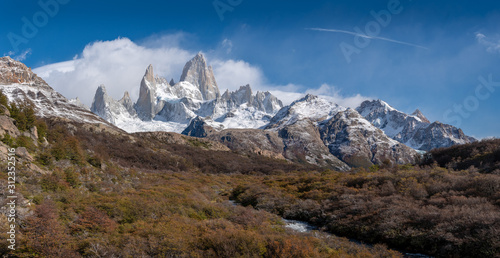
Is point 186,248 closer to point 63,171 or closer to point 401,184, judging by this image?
point 63,171

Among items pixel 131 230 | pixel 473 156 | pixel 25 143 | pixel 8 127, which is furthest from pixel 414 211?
pixel 8 127

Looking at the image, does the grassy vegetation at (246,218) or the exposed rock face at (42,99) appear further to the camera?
the exposed rock face at (42,99)

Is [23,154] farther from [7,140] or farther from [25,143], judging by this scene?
[25,143]

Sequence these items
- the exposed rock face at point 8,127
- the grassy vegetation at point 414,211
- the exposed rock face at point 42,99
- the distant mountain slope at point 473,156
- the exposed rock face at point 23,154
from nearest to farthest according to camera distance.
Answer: the grassy vegetation at point 414,211 → the exposed rock face at point 23,154 → the exposed rock face at point 8,127 → the distant mountain slope at point 473,156 → the exposed rock face at point 42,99

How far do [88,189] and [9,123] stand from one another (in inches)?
376

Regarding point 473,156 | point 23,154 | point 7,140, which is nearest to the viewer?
point 23,154

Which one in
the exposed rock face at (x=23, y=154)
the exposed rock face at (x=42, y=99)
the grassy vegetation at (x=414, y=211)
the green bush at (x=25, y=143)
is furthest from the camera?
the exposed rock face at (x=42, y=99)

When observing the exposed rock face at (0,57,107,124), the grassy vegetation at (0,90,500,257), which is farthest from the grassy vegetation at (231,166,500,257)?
the exposed rock face at (0,57,107,124)

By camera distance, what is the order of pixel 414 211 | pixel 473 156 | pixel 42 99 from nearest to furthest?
pixel 414 211 < pixel 473 156 < pixel 42 99

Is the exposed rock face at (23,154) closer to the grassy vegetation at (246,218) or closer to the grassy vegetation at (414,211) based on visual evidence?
the grassy vegetation at (246,218)

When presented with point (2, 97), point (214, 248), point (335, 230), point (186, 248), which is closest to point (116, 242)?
point (186, 248)

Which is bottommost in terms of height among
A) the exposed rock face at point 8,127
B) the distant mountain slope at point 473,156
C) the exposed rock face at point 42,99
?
the exposed rock face at point 8,127

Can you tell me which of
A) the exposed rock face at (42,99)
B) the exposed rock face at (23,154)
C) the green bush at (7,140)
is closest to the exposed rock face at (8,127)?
the green bush at (7,140)

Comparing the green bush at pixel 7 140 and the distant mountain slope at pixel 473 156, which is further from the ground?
the distant mountain slope at pixel 473 156
